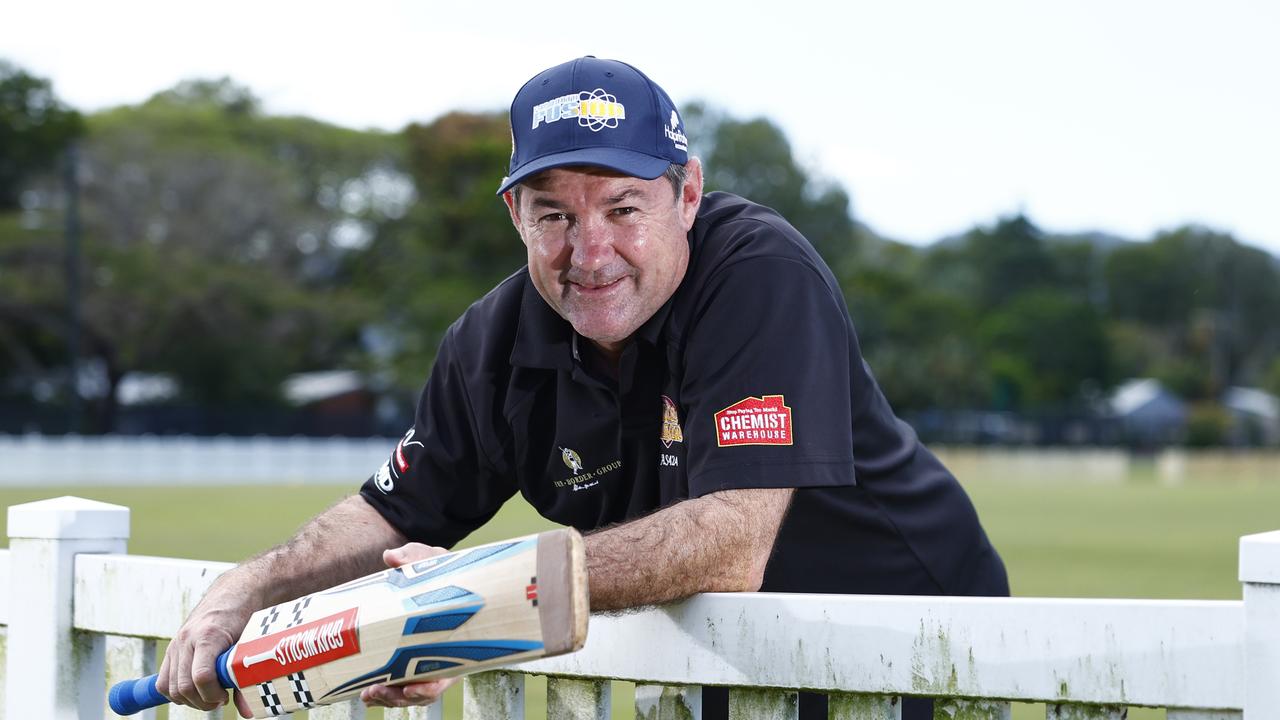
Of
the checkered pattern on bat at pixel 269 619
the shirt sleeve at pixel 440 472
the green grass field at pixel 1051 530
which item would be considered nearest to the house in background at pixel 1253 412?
the green grass field at pixel 1051 530

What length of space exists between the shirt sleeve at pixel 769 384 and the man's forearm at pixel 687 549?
5 cm

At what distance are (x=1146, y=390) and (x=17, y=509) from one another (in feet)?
348

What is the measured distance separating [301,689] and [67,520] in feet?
3.36

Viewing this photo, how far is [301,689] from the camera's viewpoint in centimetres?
205

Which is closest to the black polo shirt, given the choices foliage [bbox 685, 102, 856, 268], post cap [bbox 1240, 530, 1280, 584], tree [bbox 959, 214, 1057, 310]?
post cap [bbox 1240, 530, 1280, 584]

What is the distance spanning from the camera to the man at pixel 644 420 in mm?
2346

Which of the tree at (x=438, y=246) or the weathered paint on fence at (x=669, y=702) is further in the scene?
the tree at (x=438, y=246)

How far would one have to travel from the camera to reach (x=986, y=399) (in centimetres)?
7431

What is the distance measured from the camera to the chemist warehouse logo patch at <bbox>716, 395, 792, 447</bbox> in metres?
2.37

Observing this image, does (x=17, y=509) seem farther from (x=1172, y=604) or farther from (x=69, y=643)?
(x=1172, y=604)

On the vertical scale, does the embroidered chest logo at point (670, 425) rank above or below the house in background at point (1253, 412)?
below

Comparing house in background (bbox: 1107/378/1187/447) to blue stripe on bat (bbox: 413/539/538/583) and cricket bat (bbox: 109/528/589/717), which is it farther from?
blue stripe on bat (bbox: 413/539/538/583)

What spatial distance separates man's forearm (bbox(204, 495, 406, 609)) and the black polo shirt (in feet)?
0.18

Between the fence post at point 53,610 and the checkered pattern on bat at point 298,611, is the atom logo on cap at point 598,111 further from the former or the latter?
the fence post at point 53,610
